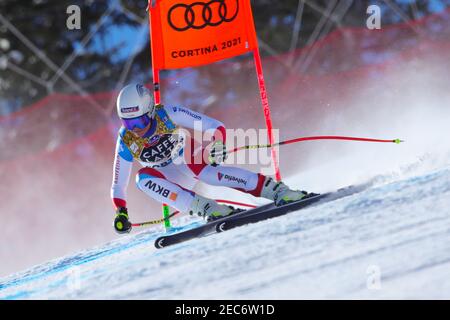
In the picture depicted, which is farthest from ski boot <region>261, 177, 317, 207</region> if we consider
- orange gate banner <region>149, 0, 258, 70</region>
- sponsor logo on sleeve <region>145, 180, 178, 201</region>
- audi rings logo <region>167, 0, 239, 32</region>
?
audi rings logo <region>167, 0, 239, 32</region>

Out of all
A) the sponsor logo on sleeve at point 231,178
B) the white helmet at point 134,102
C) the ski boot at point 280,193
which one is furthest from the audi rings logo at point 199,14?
the ski boot at point 280,193

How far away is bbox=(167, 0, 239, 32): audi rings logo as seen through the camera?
500 centimetres

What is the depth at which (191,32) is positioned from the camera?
500cm

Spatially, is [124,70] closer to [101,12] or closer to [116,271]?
[101,12]

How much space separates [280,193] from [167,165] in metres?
Result: 0.71

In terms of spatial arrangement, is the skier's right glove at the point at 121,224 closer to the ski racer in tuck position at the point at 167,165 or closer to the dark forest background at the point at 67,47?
the ski racer in tuck position at the point at 167,165

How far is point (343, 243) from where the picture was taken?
375 cm

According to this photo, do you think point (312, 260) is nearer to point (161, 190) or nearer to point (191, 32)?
point (161, 190)

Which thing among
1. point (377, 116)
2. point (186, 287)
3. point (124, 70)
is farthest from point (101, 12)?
point (186, 287)

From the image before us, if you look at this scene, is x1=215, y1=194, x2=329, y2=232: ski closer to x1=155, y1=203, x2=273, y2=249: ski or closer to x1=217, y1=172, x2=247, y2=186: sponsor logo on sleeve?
x1=155, y1=203, x2=273, y2=249: ski

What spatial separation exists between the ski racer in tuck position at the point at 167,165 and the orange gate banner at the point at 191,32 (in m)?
0.50
